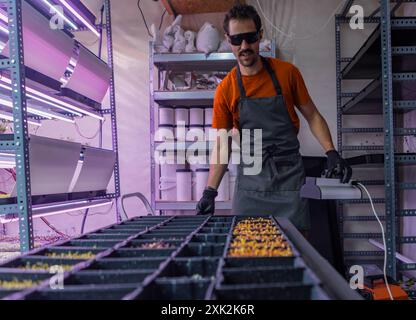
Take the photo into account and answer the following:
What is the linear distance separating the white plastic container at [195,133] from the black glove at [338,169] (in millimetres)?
1217

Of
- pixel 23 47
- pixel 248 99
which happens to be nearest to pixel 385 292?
pixel 248 99

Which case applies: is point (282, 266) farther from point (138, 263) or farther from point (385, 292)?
point (385, 292)

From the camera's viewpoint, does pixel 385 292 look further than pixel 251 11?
Yes

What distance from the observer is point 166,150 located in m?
2.81

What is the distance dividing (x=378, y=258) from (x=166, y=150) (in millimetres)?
2015

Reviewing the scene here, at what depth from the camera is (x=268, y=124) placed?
184 cm

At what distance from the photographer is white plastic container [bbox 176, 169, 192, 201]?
9.09ft

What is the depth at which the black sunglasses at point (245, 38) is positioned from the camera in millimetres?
1636

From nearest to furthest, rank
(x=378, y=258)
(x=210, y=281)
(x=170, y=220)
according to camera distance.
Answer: (x=210, y=281)
(x=170, y=220)
(x=378, y=258)

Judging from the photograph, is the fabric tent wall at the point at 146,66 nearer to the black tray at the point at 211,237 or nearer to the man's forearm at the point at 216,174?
the man's forearm at the point at 216,174

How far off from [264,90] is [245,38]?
0.31m

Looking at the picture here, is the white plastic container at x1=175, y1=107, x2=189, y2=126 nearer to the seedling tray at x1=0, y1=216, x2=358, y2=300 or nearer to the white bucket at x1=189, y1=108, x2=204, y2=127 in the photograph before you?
the white bucket at x1=189, y1=108, x2=204, y2=127

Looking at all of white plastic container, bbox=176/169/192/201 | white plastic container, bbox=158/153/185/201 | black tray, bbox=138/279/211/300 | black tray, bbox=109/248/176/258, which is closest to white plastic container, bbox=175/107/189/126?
white plastic container, bbox=158/153/185/201

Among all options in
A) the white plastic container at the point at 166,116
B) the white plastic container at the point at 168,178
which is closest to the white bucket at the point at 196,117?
the white plastic container at the point at 166,116
